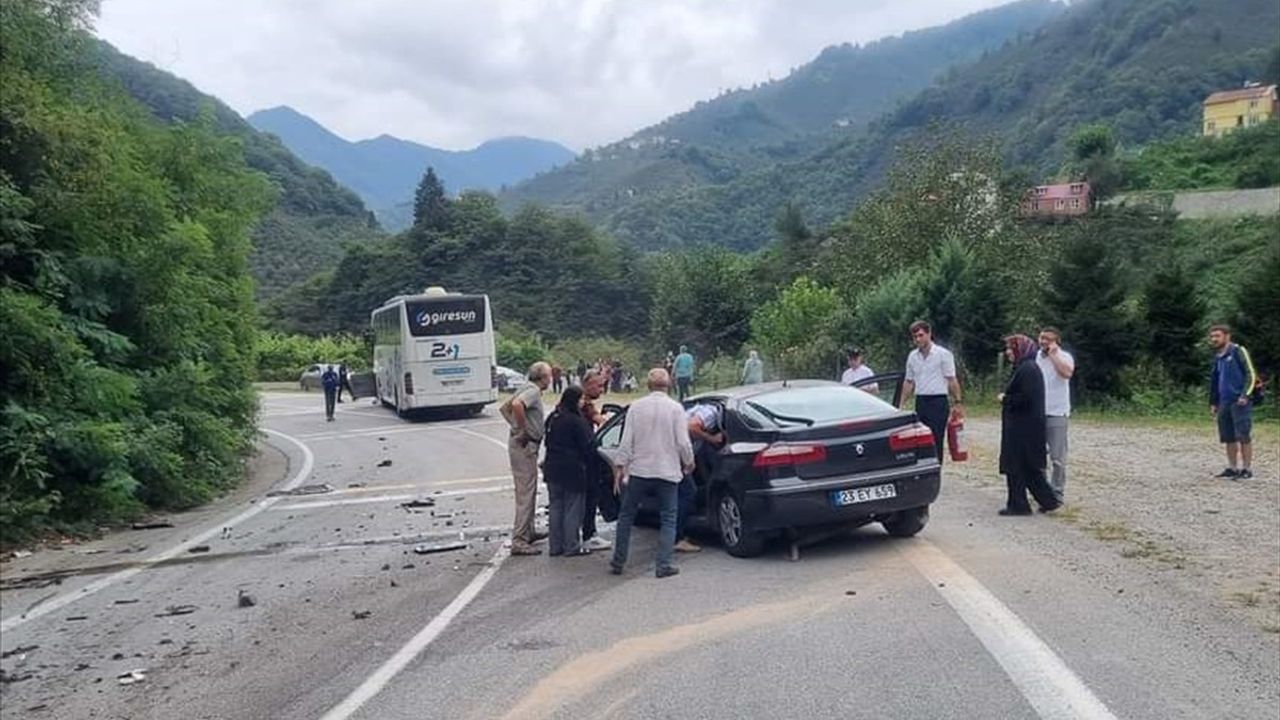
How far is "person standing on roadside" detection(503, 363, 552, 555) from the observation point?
35.4 ft

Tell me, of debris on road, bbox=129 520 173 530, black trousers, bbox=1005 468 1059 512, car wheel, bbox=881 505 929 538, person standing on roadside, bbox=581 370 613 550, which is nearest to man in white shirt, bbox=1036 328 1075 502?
black trousers, bbox=1005 468 1059 512

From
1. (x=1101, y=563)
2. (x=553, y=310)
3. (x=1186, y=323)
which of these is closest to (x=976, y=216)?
(x=1186, y=323)

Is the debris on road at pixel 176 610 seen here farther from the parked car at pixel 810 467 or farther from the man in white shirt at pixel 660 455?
the parked car at pixel 810 467

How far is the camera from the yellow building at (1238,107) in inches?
4323

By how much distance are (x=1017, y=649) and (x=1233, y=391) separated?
8.82 meters

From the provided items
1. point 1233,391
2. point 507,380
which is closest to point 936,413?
point 1233,391

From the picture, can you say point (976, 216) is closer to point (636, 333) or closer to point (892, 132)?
point (636, 333)

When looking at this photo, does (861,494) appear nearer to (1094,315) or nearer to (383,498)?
(383,498)

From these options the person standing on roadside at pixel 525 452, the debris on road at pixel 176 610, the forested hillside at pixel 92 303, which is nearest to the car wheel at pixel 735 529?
the person standing on roadside at pixel 525 452

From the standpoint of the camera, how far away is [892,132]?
501 feet

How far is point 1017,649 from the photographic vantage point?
21.6ft

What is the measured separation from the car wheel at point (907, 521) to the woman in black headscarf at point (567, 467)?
2833 millimetres

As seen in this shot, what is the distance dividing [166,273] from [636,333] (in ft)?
258

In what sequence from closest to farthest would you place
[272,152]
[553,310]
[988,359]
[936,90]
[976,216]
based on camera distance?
[988,359] < [976,216] < [553,310] < [272,152] < [936,90]
